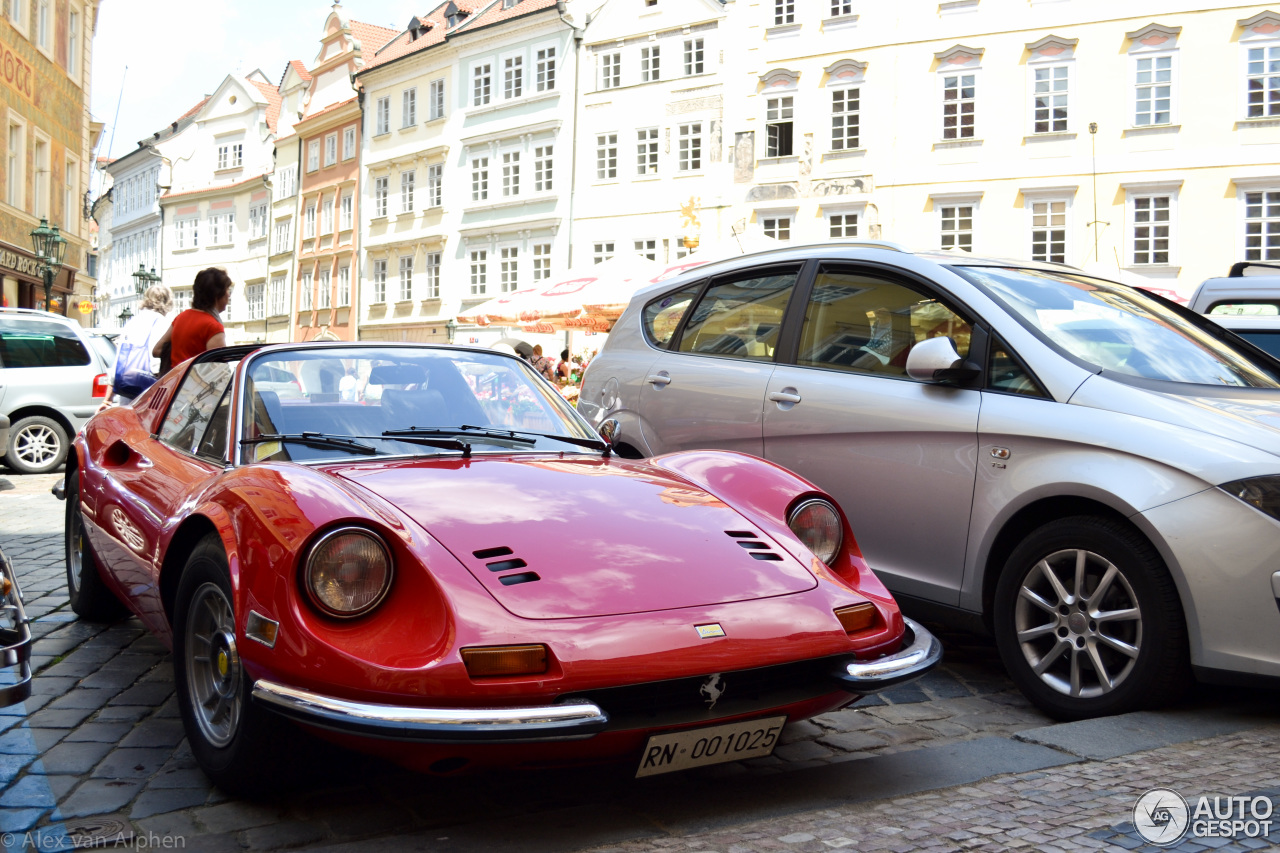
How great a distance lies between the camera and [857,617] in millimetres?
3283

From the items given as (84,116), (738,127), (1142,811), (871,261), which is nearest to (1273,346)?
(871,261)

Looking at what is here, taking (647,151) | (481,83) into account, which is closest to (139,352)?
(647,151)

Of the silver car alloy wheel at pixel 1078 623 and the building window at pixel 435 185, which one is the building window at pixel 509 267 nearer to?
the building window at pixel 435 185

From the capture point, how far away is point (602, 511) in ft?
11.3

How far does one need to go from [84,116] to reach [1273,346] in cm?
3402

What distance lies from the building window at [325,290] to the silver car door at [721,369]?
48.4 metres

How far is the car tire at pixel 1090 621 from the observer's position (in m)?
3.86

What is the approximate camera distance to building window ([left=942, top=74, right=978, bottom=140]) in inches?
1201

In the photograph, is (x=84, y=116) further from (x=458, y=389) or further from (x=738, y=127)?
(x=458, y=389)

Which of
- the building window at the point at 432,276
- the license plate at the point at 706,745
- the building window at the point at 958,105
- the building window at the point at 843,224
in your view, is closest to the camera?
the license plate at the point at 706,745

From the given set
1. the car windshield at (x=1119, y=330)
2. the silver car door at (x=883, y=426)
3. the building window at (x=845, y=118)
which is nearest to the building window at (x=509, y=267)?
the building window at (x=845, y=118)

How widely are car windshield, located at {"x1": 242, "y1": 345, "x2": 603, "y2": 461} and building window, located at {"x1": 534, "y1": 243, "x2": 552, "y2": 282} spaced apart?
35412mm

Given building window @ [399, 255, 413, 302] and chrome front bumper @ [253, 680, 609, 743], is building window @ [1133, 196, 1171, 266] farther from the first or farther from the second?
chrome front bumper @ [253, 680, 609, 743]

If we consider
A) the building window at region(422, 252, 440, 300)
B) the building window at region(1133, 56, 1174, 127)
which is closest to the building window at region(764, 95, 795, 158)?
the building window at region(1133, 56, 1174, 127)
